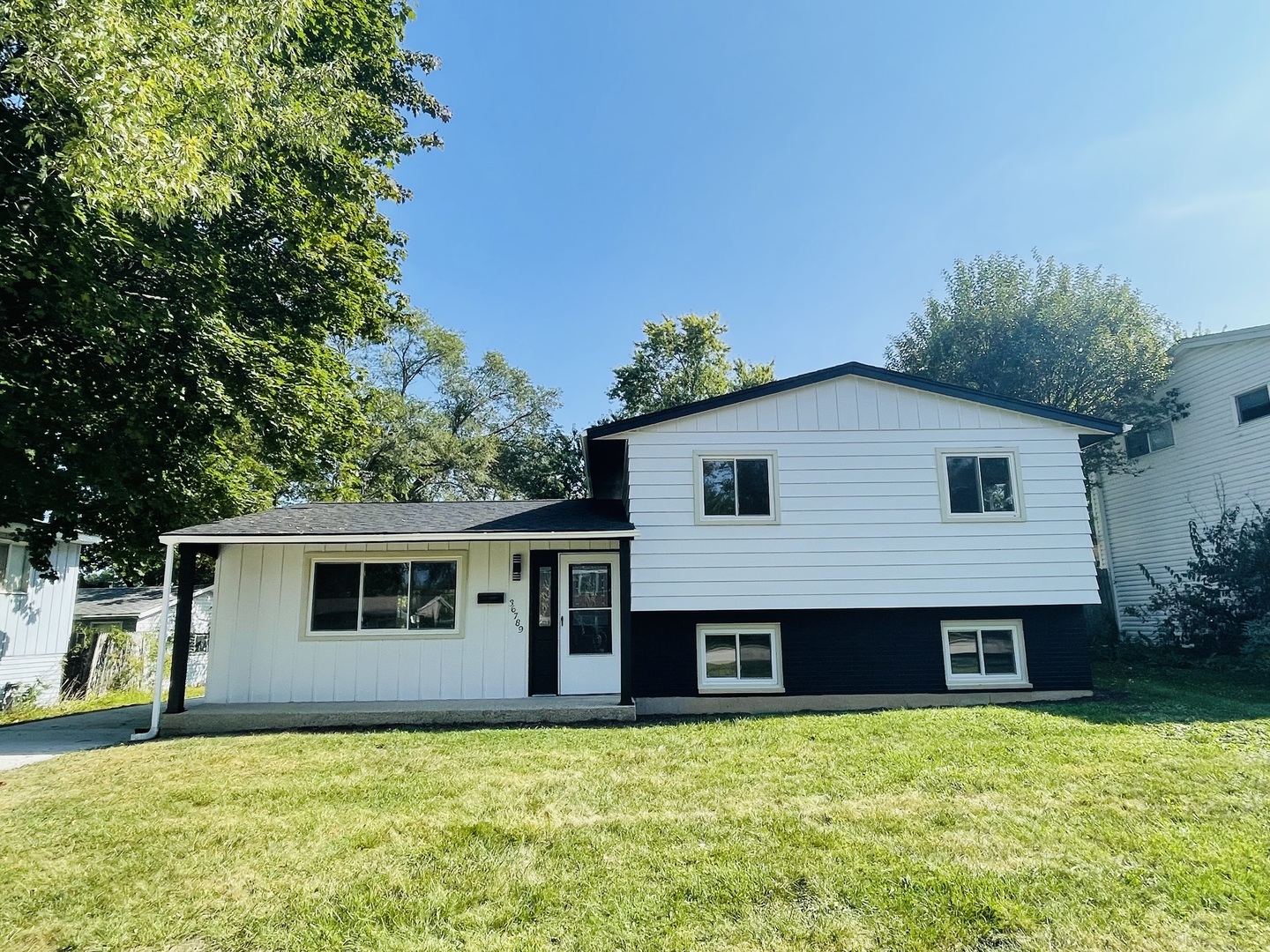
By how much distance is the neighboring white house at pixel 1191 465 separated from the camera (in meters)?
13.4

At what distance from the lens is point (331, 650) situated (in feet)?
33.8

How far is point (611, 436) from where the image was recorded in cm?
1081

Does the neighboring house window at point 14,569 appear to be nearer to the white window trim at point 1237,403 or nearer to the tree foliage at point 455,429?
the tree foliage at point 455,429

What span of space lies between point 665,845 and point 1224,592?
13224 millimetres

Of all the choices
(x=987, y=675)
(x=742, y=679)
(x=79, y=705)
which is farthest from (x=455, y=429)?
(x=987, y=675)

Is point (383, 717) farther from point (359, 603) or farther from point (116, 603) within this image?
point (116, 603)

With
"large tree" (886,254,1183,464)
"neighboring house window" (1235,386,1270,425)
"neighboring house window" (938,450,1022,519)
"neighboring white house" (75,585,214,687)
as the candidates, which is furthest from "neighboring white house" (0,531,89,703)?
"neighboring house window" (1235,386,1270,425)

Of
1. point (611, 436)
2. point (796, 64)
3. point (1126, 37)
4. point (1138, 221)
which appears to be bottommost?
point (611, 436)

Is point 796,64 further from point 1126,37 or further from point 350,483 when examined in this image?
point 350,483

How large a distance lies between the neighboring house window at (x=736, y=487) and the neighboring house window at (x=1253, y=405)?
10.1 m

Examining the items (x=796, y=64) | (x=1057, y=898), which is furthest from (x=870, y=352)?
(x=1057, y=898)

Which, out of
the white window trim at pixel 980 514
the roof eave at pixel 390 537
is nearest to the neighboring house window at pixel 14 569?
the roof eave at pixel 390 537

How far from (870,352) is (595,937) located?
2161cm

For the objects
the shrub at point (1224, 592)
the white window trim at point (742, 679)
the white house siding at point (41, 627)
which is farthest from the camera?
the white house siding at point (41, 627)
